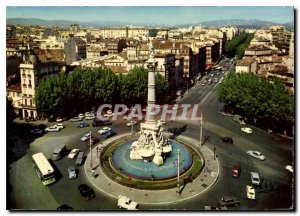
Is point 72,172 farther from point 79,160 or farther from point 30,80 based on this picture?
point 30,80

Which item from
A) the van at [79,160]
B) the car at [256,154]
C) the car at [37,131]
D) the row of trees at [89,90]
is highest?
the row of trees at [89,90]

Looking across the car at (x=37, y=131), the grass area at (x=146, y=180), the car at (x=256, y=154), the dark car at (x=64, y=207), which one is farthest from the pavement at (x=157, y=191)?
the car at (x=37, y=131)

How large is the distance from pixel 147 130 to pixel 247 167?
946cm

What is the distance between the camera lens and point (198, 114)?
48.2 m

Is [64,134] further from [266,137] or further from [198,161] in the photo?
[266,137]

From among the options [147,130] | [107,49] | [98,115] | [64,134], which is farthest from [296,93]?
[107,49]

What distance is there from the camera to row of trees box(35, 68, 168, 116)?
4300 cm

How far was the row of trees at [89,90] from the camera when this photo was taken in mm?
43000

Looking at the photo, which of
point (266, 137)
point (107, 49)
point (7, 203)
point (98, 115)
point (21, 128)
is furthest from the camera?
point (107, 49)

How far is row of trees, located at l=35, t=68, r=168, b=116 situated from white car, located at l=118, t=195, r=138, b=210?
72.0 ft

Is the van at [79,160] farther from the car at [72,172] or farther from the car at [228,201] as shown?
the car at [228,201]

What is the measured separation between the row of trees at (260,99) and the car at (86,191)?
20584 millimetres

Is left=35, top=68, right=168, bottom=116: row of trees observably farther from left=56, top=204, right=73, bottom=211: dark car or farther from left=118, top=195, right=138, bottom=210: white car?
left=118, top=195, right=138, bottom=210: white car

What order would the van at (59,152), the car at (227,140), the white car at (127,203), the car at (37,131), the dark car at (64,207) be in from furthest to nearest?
the car at (37,131), the car at (227,140), the van at (59,152), the white car at (127,203), the dark car at (64,207)
